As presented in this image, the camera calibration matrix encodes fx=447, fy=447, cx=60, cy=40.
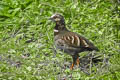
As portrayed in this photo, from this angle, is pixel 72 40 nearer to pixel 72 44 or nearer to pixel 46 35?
pixel 72 44

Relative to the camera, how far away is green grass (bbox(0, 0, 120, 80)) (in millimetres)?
7039

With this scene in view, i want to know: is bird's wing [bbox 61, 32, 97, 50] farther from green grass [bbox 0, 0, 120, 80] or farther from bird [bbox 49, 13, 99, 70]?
green grass [bbox 0, 0, 120, 80]

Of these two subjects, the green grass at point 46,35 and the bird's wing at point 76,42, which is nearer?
the green grass at point 46,35

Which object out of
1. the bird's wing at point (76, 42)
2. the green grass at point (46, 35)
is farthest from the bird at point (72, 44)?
the green grass at point (46, 35)

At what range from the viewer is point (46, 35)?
8680mm

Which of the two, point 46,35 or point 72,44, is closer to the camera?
point 72,44

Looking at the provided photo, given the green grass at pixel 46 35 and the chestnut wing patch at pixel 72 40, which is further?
the chestnut wing patch at pixel 72 40

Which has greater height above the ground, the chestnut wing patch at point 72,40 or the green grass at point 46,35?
the chestnut wing patch at point 72,40

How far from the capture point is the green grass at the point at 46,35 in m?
7.04

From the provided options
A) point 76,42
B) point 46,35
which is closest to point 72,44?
point 76,42

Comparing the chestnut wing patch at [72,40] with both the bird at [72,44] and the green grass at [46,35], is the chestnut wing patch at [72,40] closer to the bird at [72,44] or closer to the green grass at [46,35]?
the bird at [72,44]

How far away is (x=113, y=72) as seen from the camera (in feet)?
22.7

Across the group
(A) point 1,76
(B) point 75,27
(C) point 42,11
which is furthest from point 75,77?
(C) point 42,11

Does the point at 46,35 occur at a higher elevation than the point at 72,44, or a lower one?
lower
